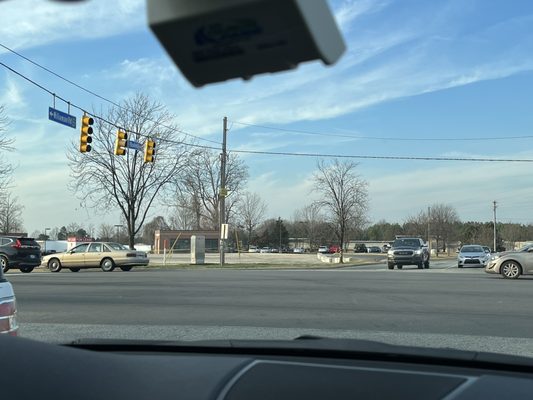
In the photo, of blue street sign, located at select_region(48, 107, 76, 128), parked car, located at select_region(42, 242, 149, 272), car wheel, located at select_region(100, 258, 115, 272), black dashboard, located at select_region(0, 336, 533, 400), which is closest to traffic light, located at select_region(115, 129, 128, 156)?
blue street sign, located at select_region(48, 107, 76, 128)

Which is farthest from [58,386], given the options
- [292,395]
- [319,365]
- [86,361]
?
[319,365]

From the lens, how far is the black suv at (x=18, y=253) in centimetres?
2631

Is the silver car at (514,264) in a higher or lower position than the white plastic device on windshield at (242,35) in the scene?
lower

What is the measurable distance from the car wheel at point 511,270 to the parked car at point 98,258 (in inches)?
647

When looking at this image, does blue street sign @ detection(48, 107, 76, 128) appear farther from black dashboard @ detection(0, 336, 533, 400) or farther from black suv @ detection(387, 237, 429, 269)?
black dashboard @ detection(0, 336, 533, 400)

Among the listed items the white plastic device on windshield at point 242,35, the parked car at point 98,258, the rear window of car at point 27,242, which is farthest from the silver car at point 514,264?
the white plastic device on windshield at point 242,35

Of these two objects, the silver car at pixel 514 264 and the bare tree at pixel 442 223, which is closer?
the silver car at pixel 514 264

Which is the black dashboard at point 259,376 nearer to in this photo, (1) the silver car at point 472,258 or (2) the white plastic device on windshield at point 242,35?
(2) the white plastic device on windshield at point 242,35

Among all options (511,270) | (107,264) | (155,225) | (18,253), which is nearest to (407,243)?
(511,270)

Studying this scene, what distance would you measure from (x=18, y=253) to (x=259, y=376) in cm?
2666

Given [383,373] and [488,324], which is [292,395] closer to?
[383,373]

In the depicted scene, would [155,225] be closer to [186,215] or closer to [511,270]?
[186,215]

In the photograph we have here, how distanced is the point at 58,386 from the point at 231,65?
158 centimetres

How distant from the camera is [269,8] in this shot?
0.86m
